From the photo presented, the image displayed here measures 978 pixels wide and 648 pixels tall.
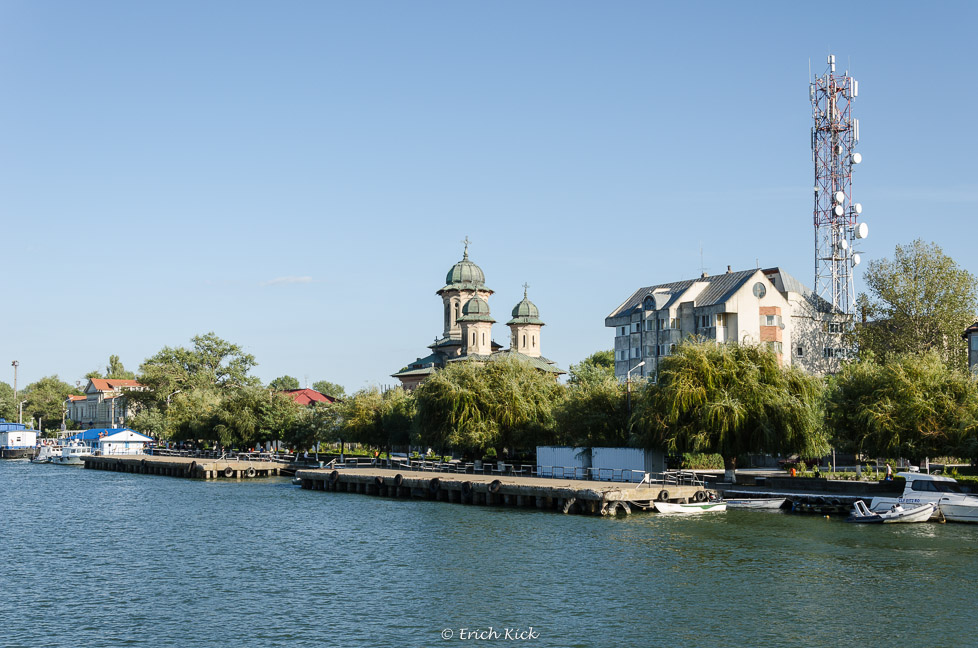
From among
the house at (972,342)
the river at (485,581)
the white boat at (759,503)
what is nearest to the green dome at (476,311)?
the house at (972,342)

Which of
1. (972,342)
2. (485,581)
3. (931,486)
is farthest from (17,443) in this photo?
(931,486)

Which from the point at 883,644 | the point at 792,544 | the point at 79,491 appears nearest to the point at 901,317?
the point at 792,544

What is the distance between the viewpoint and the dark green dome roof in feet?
516

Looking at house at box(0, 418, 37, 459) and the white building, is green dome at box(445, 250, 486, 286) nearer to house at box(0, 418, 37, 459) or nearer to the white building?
the white building

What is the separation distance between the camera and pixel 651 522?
5634cm

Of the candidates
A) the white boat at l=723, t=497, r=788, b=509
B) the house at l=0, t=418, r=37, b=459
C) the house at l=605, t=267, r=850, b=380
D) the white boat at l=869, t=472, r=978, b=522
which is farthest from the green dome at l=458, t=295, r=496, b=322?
the white boat at l=869, t=472, r=978, b=522

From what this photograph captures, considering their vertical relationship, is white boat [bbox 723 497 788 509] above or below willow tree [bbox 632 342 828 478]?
below

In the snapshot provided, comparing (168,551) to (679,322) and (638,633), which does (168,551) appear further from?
(679,322)

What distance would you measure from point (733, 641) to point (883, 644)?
446cm

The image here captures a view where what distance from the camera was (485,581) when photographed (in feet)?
130

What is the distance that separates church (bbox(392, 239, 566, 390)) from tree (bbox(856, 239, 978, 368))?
62973mm

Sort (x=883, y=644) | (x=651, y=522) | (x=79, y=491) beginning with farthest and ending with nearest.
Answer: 1. (x=79, y=491)
2. (x=651, y=522)
3. (x=883, y=644)

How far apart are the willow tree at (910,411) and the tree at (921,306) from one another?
2678 centimetres

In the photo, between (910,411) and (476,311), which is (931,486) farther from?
(476,311)
